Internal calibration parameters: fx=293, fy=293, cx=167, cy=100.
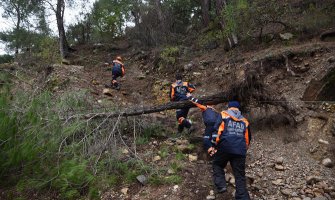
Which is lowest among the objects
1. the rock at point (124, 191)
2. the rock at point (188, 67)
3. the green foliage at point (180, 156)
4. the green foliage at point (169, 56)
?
the rock at point (124, 191)

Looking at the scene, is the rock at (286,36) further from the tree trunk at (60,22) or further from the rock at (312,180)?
the tree trunk at (60,22)

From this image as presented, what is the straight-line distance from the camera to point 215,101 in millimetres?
6070

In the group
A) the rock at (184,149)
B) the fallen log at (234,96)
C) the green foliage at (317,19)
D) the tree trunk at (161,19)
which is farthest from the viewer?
the tree trunk at (161,19)

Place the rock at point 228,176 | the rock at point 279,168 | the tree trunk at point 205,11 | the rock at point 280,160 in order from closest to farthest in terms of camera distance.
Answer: the rock at point 228,176 < the rock at point 279,168 < the rock at point 280,160 < the tree trunk at point 205,11

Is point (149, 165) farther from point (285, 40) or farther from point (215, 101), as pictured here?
point (285, 40)

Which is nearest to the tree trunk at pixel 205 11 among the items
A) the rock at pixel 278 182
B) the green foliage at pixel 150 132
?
the green foliage at pixel 150 132

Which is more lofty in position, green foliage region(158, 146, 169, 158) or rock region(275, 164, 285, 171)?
green foliage region(158, 146, 169, 158)

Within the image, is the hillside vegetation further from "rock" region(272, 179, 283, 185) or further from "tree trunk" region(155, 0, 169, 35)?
"tree trunk" region(155, 0, 169, 35)

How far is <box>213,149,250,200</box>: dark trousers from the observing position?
399 centimetres

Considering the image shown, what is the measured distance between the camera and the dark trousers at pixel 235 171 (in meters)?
3.99

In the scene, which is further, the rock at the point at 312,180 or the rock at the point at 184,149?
the rock at the point at 184,149

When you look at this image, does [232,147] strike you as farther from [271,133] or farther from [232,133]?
[271,133]

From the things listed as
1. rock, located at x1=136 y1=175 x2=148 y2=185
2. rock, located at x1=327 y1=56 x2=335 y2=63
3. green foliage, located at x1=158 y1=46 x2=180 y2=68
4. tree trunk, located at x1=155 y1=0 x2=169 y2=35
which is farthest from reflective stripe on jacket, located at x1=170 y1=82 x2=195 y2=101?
tree trunk, located at x1=155 y1=0 x2=169 y2=35

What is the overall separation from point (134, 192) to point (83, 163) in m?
0.90
